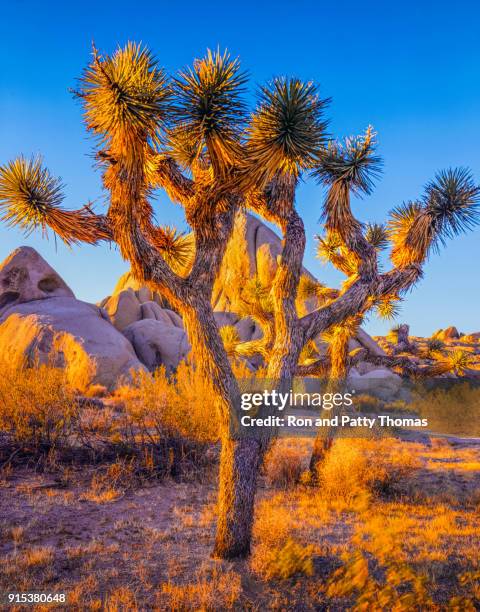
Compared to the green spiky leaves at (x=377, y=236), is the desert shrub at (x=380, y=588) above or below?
below

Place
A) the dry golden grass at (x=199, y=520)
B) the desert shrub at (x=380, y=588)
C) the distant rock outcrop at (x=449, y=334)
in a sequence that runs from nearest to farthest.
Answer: the desert shrub at (x=380, y=588) → the dry golden grass at (x=199, y=520) → the distant rock outcrop at (x=449, y=334)

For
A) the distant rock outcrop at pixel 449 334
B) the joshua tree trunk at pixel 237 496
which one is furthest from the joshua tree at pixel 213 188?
the distant rock outcrop at pixel 449 334

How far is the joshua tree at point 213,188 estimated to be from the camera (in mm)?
5449

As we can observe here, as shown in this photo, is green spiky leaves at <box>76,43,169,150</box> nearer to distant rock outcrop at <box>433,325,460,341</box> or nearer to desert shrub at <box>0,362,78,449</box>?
desert shrub at <box>0,362,78,449</box>

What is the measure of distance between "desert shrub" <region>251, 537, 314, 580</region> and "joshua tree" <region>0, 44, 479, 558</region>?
0.29m

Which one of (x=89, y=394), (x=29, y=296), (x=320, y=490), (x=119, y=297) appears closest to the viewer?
(x=320, y=490)

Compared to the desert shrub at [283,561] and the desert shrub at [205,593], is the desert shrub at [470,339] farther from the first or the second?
the desert shrub at [205,593]

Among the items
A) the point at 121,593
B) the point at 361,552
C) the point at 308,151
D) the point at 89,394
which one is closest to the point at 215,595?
the point at 121,593

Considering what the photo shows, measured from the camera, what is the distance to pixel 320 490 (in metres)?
8.93

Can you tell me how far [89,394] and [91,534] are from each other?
1097cm

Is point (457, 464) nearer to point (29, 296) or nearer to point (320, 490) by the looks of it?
point (320, 490)

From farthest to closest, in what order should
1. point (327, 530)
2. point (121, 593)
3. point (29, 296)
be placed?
point (29, 296)
point (327, 530)
point (121, 593)

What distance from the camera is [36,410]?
9.39 metres

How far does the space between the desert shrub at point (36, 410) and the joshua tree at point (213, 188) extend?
435 centimetres
